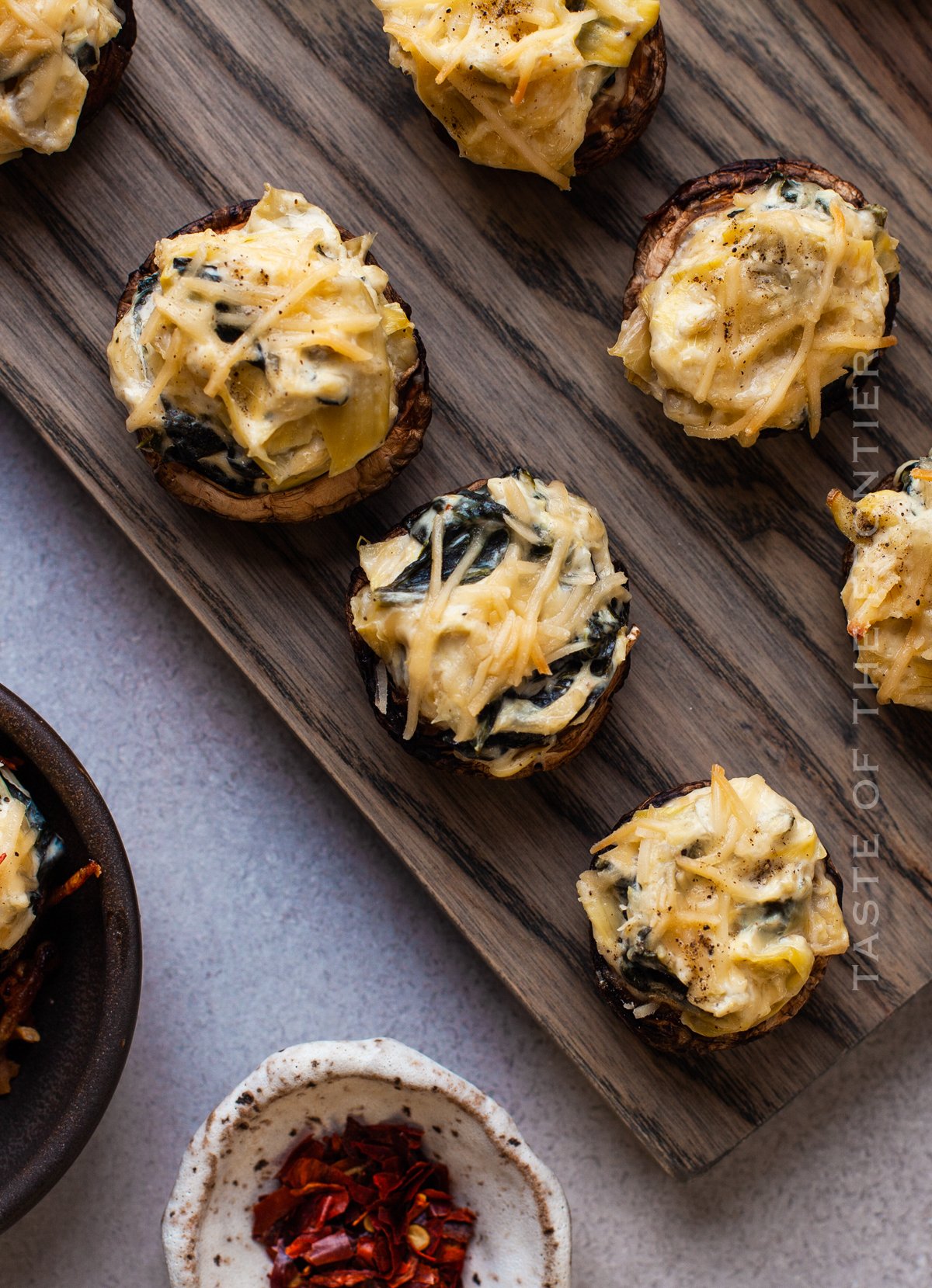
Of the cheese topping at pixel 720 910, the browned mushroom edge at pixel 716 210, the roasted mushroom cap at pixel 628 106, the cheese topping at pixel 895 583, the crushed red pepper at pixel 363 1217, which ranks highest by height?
the roasted mushroom cap at pixel 628 106

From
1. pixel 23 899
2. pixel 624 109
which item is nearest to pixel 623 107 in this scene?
pixel 624 109

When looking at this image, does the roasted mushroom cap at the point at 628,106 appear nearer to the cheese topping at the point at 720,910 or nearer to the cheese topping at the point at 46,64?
the cheese topping at the point at 46,64

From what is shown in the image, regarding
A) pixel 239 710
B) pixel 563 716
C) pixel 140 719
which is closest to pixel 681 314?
pixel 563 716

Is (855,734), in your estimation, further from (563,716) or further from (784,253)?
(784,253)

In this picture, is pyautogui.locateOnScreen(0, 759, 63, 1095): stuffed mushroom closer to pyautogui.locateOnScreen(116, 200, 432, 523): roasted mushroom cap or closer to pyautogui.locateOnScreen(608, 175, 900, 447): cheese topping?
pyautogui.locateOnScreen(116, 200, 432, 523): roasted mushroom cap

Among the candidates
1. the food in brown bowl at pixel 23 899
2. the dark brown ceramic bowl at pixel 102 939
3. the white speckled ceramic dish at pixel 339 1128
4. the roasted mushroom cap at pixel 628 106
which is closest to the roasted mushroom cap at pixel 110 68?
the roasted mushroom cap at pixel 628 106

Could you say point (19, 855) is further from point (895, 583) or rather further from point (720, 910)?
point (895, 583)

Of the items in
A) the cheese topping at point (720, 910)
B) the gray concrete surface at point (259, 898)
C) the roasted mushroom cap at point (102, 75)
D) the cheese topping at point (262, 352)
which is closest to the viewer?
the cheese topping at point (262, 352)
